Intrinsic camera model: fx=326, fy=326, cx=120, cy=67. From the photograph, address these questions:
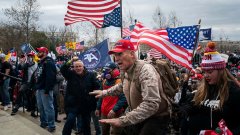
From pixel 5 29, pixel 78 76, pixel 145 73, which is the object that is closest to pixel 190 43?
pixel 78 76

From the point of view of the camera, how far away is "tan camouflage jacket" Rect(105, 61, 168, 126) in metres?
3.26

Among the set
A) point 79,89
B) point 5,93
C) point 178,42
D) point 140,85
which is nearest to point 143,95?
point 140,85

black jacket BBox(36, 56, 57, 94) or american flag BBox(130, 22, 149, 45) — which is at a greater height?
american flag BBox(130, 22, 149, 45)

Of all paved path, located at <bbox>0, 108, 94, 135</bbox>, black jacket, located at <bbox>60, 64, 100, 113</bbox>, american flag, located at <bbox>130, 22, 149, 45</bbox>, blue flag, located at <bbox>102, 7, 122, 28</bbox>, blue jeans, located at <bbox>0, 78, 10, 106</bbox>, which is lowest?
paved path, located at <bbox>0, 108, 94, 135</bbox>

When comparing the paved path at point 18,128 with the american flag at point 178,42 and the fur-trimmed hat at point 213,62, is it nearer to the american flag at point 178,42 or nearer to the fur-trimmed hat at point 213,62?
the american flag at point 178,42

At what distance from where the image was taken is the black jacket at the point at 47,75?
7.20m

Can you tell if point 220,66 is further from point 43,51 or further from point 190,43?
point 43,51

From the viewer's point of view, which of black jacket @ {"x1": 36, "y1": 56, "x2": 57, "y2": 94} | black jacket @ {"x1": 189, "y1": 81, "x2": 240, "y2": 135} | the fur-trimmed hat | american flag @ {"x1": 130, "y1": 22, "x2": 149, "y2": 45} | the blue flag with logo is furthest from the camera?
american flag @ {"x1": 130, "y1": 22, "x2": 149, "y2": 45}

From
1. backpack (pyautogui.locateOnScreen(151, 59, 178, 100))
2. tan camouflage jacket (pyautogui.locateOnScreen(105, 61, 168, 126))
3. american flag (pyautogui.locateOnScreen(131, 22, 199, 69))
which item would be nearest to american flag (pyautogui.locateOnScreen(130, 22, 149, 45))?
american flag (pyautogui.locateOnScreen(131, 22, 199, 69))

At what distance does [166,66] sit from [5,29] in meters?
41.8

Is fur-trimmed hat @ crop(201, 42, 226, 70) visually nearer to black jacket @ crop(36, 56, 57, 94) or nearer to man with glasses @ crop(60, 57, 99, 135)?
man with glasses @ crop(60, 57, 99, 135)

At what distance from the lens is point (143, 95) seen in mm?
3340

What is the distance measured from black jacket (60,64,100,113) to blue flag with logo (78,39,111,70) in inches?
35.4

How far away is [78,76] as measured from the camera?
6.37m
